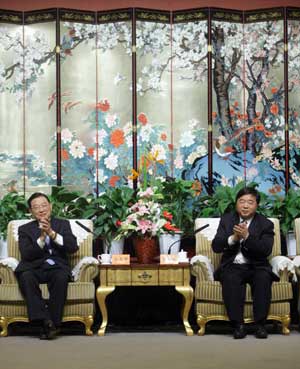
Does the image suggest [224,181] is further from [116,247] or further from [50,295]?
[50,295]

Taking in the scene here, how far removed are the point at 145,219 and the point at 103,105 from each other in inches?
57.5

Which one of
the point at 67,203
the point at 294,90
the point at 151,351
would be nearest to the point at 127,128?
the point at 67,203

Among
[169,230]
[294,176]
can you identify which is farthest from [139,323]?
[294,176]

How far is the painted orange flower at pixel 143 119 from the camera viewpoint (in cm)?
755

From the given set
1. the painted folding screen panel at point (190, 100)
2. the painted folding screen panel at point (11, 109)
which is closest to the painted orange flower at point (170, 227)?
the painted folding screen panel at point (190, 100)

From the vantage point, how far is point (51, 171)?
24.7 feet

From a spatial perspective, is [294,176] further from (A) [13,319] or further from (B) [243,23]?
(A) [13,319]

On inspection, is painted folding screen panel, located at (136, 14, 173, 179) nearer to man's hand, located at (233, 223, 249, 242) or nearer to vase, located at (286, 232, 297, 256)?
vase, located at (286, 232, 297, 256)

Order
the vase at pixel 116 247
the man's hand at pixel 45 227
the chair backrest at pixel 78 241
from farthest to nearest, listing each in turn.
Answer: the vase at pixel 116 247 → the chair backrest at pixel 78 241 → the man's hand at pixel 45 227

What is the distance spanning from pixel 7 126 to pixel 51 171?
52 centimetres

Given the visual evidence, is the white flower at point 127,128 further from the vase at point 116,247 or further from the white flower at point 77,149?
the vase at point 116,247

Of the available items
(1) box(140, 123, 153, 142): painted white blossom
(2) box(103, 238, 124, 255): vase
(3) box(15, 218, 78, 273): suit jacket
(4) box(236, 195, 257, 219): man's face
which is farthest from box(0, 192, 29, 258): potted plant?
(4) box(236, 195, 257, 219): man's face

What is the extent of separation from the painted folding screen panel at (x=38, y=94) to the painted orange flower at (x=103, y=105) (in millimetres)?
369

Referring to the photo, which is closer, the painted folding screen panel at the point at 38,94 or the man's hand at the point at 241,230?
the man's hand at the point at 241,230
